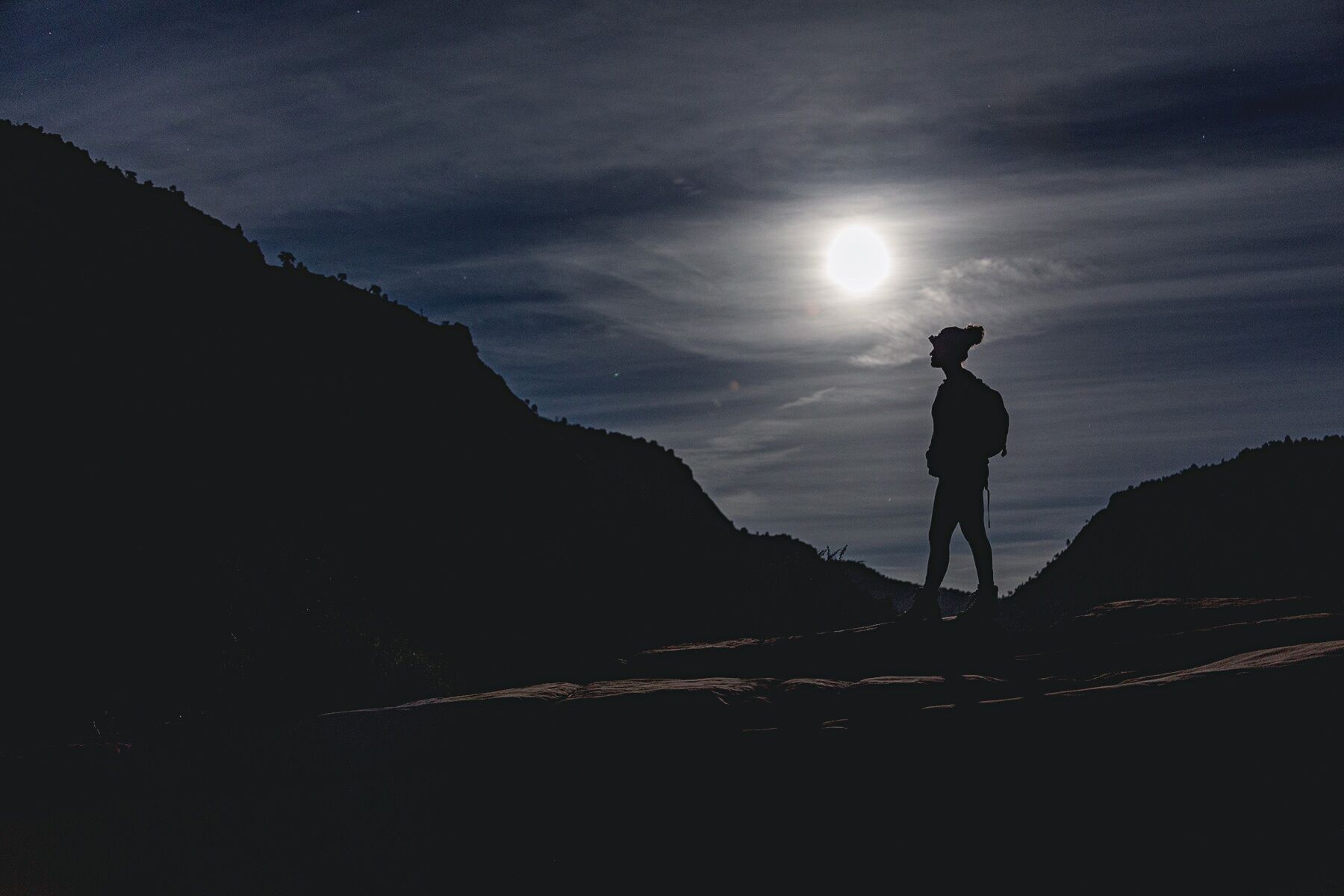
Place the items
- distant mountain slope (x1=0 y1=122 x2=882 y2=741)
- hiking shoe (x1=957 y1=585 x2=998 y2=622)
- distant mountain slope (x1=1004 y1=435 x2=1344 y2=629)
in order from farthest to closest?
distant mountain slope (x1=1004 y1=435 x2=1344 y2=629) → distant mountain slope (x1=0 y1=122 x2=882 y2=741) → hiking shoe (x1=957 y1=585 x2=998 y2=622)

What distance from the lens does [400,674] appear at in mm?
21797

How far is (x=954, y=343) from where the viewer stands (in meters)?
9.44

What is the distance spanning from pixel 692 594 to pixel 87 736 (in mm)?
28965

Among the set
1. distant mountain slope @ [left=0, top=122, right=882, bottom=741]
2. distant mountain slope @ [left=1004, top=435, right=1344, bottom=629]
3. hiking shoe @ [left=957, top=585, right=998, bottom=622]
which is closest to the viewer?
hiking shoe @ [left=957, top=585, right=998, bottom=622]

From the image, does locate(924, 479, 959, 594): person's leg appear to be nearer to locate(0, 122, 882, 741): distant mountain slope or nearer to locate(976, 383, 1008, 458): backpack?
locate(976, 383, 1008, 458): backpack

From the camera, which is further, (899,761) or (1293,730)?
(899,761)

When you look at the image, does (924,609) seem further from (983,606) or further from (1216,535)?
(1216,535)

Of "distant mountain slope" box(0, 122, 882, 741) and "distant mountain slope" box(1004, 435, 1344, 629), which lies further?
"distant mountain slope" box(1004, 435, 1344, 629)

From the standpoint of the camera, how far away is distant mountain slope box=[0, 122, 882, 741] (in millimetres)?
20578

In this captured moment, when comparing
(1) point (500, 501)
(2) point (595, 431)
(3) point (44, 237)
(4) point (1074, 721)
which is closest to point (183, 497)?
(3) point (44, 237)

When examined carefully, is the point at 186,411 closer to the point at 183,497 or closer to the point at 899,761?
the point at 183,497

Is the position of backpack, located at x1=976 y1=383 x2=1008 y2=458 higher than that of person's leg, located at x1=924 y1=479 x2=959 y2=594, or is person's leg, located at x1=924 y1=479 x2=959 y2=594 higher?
backpack, located at x1=976 y1=383 x2=1008 y2=458

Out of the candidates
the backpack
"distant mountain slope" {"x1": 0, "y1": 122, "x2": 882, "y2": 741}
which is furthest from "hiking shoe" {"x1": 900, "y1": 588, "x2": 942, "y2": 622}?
"distant mountain slope" {"x1": 0, "y1": 122, "x2": 882, "y2": 741}

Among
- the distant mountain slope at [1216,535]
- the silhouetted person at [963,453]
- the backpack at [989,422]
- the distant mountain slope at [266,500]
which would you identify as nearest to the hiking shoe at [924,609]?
the silhouetted person at [963,453]
